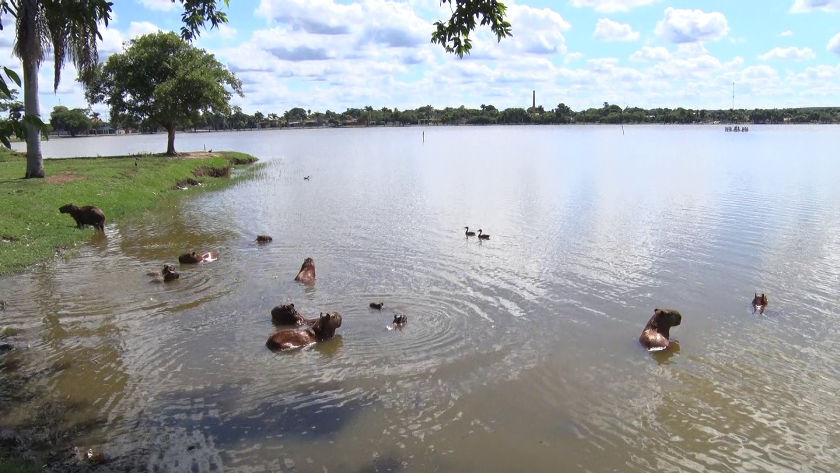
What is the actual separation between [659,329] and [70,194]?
2140 cm

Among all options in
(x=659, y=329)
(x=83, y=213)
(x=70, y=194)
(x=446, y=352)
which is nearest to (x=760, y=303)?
(x=659, y=329)

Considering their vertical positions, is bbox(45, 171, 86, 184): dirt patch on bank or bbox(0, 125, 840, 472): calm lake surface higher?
bbox(45, 171, 86, 184): dirt patch on bank

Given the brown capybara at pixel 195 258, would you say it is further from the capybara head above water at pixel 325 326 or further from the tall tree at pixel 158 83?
the tall tree at pixel 158 83

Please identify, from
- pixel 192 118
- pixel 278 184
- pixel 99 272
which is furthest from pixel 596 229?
pixel 192 118

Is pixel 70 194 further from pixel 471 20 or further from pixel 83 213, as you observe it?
pixel 471 20

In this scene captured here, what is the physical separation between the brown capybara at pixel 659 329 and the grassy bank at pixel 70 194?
13.7 metres

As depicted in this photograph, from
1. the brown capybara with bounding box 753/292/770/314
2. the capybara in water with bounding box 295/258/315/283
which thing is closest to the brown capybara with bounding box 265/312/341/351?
the capybara in water with bounding box 295/258/315/283

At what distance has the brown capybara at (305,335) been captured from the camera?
9.86m

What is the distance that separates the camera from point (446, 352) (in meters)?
9.78

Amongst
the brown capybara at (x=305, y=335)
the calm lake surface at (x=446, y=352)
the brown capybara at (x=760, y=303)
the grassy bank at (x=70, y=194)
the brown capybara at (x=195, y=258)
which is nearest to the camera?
the calm lake surface at (x=446, y=352)

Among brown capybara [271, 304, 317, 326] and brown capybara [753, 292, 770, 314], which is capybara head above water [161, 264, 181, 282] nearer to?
brown capybara [271, 304, 317, 326]

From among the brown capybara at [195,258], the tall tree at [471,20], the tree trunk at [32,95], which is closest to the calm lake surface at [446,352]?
the brown capybara at [195,258]

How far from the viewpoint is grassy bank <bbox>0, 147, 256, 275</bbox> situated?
16.2 m

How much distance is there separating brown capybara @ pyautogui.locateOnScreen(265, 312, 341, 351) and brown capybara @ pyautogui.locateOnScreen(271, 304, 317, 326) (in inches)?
22.7
